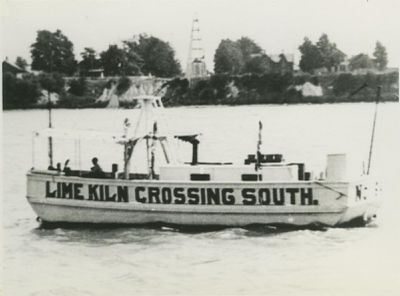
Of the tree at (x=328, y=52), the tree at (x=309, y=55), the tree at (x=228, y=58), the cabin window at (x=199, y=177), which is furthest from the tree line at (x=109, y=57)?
the tree at (x=328, y=52)

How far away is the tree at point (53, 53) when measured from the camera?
633cm

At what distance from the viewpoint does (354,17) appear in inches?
247

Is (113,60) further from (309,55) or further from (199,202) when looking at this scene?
(309,55)

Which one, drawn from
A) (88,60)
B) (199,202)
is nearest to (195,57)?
(88,60)

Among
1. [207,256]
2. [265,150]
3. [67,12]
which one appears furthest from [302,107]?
[67,12]

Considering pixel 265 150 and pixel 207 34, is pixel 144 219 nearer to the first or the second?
pixel 265 150

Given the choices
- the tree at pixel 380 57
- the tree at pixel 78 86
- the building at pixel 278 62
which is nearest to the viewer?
the tree at pixel 380 57

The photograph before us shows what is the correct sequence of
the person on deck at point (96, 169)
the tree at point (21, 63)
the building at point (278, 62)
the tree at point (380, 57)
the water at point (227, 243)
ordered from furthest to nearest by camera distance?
the person on deck at point (96, 169)
the building at point (278, 62)
the tree at point (21, 63)
the tree at point (380, 57)
the water at point (227, 243)

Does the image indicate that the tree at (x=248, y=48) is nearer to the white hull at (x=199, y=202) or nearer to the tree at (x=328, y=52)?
the tree at (x=328, y=52)

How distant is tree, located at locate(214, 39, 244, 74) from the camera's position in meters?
6.40

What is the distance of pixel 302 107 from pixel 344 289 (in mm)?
1493

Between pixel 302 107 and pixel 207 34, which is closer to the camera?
pixel 207 34

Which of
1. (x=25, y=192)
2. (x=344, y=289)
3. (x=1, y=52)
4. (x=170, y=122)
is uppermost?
(x=1, y=52)

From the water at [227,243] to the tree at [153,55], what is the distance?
0.41 m
